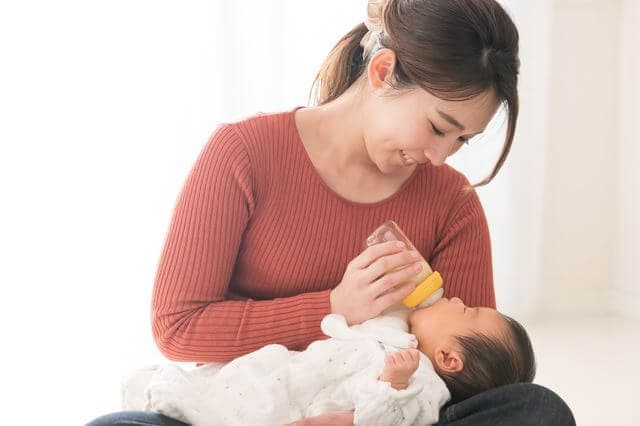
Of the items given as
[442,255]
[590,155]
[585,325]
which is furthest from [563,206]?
[442,255]

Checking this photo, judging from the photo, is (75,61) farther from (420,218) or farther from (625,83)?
(625,83)

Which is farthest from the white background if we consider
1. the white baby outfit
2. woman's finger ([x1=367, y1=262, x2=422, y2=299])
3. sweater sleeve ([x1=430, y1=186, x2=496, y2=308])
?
woman's finger ([x1=367, y1=262, x2=422, y2=299])

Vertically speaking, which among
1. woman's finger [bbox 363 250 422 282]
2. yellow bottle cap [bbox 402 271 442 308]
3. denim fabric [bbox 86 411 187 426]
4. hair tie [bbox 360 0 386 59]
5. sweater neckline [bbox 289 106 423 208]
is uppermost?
hair tie [bbox 360 0 386 59]

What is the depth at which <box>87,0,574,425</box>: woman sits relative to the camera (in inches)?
61.4

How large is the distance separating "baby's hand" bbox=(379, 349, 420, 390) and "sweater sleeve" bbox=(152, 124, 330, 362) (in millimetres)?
242

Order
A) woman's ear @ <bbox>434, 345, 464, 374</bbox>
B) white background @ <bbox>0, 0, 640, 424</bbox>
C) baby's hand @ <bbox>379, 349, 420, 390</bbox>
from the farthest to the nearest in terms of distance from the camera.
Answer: white background @ <bbox>0, 0, 640, 424</bbox> → woman's ear @ <bbox>434, 345, 464, 374</bbox> → baby's hand @ <bbox>379, 349, 420, 390</bbox>

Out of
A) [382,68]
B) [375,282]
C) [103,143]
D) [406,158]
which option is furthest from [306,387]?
[103,143]

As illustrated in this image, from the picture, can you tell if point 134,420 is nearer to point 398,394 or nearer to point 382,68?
point 398,394

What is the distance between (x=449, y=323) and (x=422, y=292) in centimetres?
9

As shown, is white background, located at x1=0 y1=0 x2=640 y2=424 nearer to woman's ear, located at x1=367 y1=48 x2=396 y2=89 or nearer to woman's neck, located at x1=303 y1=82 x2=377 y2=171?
woman's neck, located at x1=303 y1=82 x2=377 y2=171

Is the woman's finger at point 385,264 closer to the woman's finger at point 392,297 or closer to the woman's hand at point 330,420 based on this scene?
the woman's finger at point 392,297

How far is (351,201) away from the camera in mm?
1771

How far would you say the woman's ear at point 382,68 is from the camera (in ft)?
5.31

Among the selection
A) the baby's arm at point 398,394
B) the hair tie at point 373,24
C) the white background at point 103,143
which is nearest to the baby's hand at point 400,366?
the baby's arm at point 398,394
